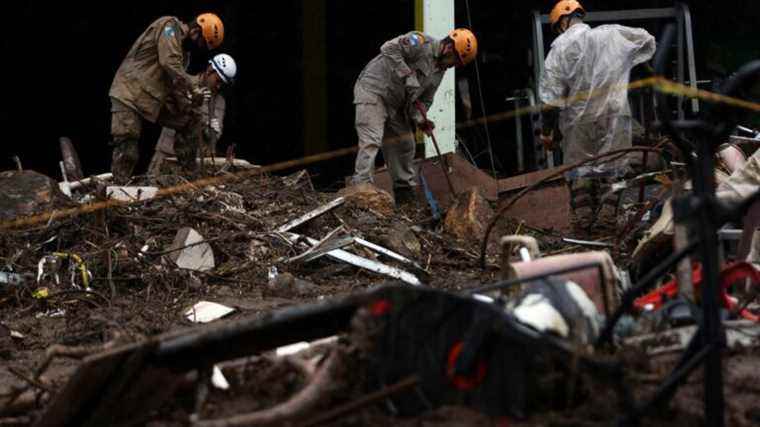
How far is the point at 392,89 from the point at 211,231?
279 cm

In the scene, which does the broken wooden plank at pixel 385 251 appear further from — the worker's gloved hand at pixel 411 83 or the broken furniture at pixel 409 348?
the broken furniture at pixel 409 348

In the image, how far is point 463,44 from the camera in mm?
10539

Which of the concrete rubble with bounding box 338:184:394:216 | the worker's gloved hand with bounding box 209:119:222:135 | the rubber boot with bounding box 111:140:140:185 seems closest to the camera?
the concrete rubble with bounding box 338:184:394:216

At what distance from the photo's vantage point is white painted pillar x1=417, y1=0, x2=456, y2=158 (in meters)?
11.6

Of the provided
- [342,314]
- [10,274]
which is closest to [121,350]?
[342,314]

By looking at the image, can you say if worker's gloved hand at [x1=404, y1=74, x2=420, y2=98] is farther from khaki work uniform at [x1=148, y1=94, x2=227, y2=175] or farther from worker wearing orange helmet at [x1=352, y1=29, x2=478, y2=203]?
khaki work uniform at [x1=148, y1=94, x2=227, y2=175]

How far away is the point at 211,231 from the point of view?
881cm

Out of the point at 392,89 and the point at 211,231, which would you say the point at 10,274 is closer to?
the point at 211,231

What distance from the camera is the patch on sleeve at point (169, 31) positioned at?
10797mm

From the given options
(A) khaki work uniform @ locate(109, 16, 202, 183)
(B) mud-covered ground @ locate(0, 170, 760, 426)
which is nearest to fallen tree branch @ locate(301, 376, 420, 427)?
(B) mud-covered ground @ locate(0, 170, 760, 426)

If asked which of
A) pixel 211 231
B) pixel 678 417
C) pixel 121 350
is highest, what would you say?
pixel 121 350

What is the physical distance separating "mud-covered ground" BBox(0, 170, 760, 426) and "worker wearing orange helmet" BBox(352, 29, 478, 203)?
2.31ft

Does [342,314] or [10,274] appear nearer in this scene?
[342,314]

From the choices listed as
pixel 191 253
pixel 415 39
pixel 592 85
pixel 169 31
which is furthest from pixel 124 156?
pixel 592 85
